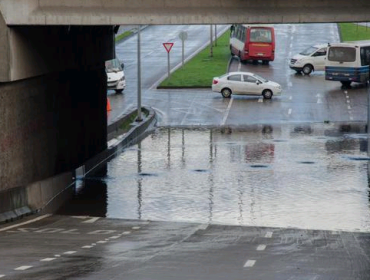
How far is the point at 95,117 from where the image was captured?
40.5 metres

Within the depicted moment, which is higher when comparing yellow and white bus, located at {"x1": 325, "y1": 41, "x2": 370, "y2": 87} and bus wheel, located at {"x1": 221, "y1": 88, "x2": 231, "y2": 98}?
yellow and white bus, located at {"x1": 325, "y1": 41, "x2": 370, "y2": 87}

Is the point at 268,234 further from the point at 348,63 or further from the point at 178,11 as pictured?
the point at 348,63

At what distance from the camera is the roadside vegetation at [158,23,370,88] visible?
6275 cm

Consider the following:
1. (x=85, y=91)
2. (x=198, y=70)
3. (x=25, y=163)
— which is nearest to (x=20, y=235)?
(x=25, y=163)

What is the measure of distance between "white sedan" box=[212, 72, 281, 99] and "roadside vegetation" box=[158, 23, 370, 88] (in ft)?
10.7

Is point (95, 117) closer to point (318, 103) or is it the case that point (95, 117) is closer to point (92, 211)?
point (92, 211)

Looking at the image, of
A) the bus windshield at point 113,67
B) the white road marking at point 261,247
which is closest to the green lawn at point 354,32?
the bus windshield at point 113,67

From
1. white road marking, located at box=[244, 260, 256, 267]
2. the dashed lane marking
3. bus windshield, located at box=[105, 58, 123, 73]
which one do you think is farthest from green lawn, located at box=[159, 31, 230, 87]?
white road marking, located at box=[244, 260, 256, 267]

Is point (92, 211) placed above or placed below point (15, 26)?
below

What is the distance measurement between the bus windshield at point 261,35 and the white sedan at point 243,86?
14.2 meters

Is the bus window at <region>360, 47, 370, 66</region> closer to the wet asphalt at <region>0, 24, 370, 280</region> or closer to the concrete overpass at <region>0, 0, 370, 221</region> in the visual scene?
the wet asphalt at <region>0, 24, 370, 280</region>

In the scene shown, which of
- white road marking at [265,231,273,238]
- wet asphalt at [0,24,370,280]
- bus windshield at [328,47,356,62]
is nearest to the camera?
wet asphalt at [0,24,370,280]

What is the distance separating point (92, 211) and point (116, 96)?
95.0 feet

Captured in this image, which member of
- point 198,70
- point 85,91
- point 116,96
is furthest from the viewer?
point 198,70
